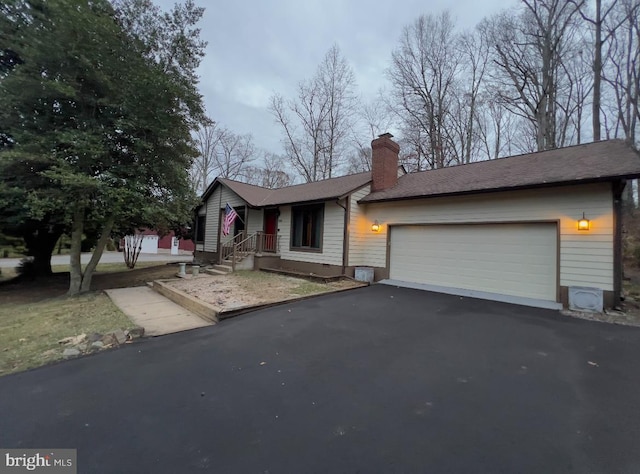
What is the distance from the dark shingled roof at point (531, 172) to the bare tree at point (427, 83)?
10.1m

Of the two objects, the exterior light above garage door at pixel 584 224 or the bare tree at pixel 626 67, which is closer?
the exterior light above garage door at pixel 584 224

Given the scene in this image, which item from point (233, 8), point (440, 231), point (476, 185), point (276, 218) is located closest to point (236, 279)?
point (276, 218)

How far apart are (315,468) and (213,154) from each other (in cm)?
3031

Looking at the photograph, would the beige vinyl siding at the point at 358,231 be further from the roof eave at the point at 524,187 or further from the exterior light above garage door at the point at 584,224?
the exterior light above garage door at the point at 584,224

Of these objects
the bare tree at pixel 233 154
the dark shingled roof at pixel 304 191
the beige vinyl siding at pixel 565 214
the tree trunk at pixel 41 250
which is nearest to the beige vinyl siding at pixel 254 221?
the dark shingled roof at pixel 304 191

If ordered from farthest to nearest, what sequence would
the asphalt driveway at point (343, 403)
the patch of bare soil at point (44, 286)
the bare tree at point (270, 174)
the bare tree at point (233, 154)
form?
the bare tree at point (270, 174), the bare tree at point (233, 154), the patch of bare soil at point (44, 286), the asphalt driveway at point (343, 403)

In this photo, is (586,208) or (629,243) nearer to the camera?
(586,208)

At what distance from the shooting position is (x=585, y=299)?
608 centimetres

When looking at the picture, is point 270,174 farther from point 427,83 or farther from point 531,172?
point 531,172

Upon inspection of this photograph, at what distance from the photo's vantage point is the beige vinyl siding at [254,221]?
555 inches

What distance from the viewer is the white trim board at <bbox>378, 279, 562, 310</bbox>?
660cm

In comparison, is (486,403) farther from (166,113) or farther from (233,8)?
(233,8)

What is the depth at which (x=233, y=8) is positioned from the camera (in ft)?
38.0

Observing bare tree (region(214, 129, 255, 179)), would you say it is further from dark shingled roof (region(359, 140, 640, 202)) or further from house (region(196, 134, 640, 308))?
dark shingled roof (region(359, 140, 640, 202))
